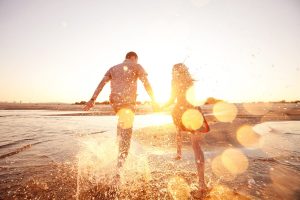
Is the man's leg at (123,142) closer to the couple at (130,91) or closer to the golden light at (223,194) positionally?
the couple at (130,91)

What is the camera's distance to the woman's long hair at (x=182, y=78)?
4617 millimetres

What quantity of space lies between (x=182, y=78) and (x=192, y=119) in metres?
0.81

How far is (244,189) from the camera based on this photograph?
445 centimetres

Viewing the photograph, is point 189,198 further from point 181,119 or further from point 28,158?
point 28,158

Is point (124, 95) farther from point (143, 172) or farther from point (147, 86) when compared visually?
point (143, 172)

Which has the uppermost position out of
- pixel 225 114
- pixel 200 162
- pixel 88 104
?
pixel 88 104

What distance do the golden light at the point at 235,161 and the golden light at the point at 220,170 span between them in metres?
0.10

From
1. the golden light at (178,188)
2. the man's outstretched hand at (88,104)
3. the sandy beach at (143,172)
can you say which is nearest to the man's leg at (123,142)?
the sandy beach at (143,172)

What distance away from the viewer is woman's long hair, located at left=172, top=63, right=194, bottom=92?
4617 millimetres

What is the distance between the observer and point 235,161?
6.54 m

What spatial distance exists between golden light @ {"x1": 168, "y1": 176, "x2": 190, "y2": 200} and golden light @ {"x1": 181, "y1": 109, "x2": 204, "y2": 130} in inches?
44.1

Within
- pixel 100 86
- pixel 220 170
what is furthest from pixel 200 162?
pixel 100 86

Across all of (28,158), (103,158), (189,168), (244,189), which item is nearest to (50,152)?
(28,158)

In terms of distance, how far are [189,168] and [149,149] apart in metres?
2.77
